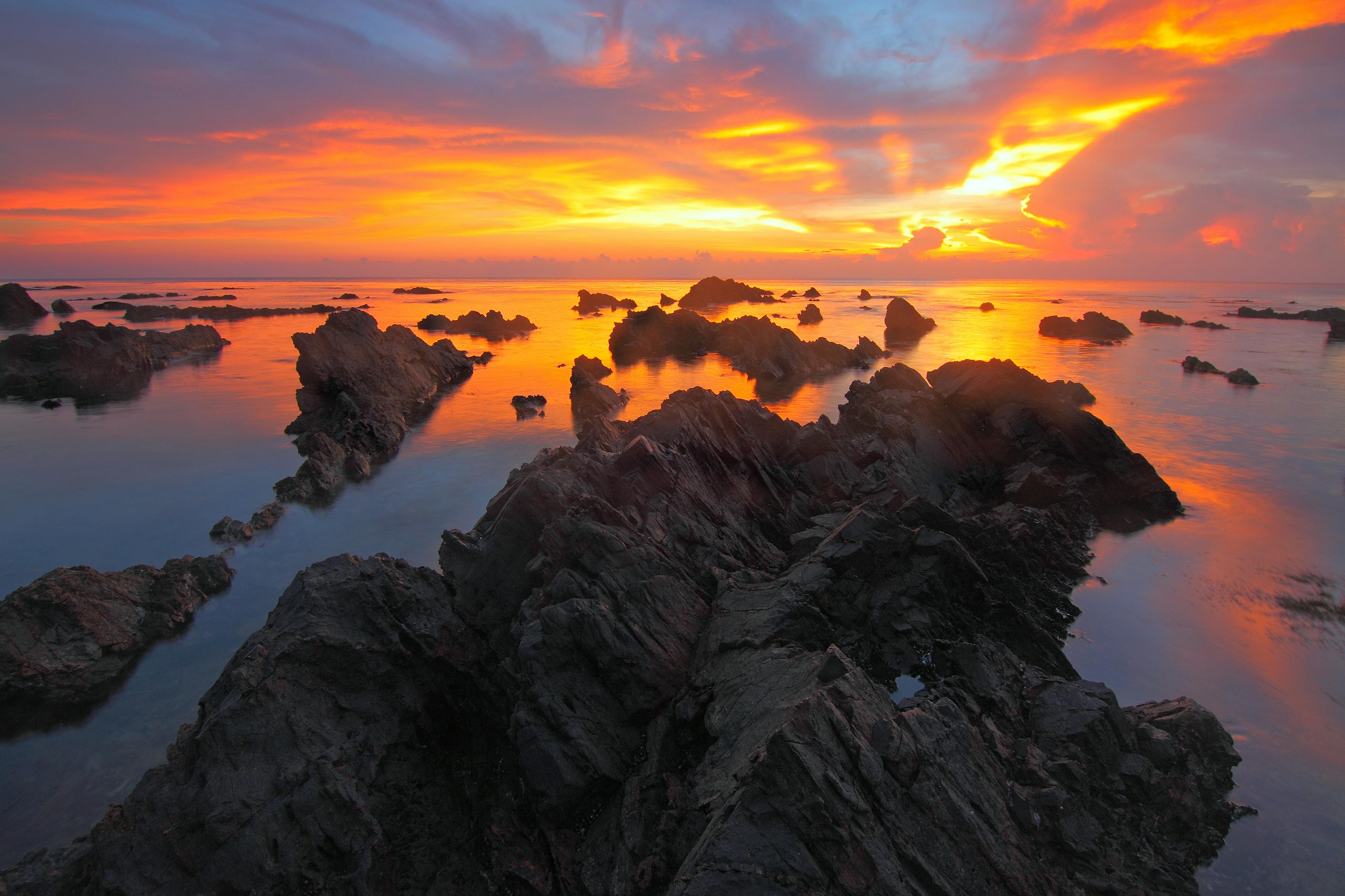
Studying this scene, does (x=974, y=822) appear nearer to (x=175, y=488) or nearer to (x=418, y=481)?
(x=418, y=481)

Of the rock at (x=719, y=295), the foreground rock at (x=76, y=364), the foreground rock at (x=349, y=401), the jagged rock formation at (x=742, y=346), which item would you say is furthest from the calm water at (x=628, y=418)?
the rock at (x=719, y=295)

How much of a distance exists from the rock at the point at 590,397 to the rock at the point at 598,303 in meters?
67.2

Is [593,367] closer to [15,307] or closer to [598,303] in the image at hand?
[598,303]

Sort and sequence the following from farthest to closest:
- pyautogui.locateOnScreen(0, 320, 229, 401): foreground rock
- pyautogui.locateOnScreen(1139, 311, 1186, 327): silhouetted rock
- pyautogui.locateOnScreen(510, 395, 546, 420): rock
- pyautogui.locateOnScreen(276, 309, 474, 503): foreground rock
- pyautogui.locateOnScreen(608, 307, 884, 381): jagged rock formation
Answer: pyautogui.locateOnScreen(1139, 311, 1186, 327): silhouetted rock < pyautogui.locateOnScreen(608, 307, 884, 381): jagged rock formation < pyautogui.locateOnScreen(0, 320, 229, 401): foreground rock < pyautogui.locateOnScreen(510, 395, 546, 420): rock < pyautogui.locateOnScreen(276, 309, 474, 503): foreground rock

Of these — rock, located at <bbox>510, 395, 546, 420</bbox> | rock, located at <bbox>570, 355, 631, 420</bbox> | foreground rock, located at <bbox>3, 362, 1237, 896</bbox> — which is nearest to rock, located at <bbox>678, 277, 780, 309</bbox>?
rock, located at <bbox>570, 355, 631, 420</bbox>

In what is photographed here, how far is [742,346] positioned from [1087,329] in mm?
41576

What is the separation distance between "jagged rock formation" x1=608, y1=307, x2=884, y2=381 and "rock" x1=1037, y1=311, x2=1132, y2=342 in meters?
28.0

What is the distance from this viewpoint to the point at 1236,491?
22.4m

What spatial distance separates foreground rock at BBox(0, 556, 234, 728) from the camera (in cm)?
1049

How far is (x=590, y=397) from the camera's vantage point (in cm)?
3512

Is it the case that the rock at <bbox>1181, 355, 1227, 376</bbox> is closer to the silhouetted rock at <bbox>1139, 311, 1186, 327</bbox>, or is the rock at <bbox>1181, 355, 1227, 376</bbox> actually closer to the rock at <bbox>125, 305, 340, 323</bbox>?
the silhouetted rock at <bbox>1139, 311, 1186, 327</bbox>

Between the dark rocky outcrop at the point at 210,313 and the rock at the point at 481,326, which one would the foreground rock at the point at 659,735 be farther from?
the dark rocky outcrop at the point at 210,313

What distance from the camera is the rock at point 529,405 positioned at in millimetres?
34406

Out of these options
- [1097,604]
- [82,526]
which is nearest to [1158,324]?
[1097,604]
